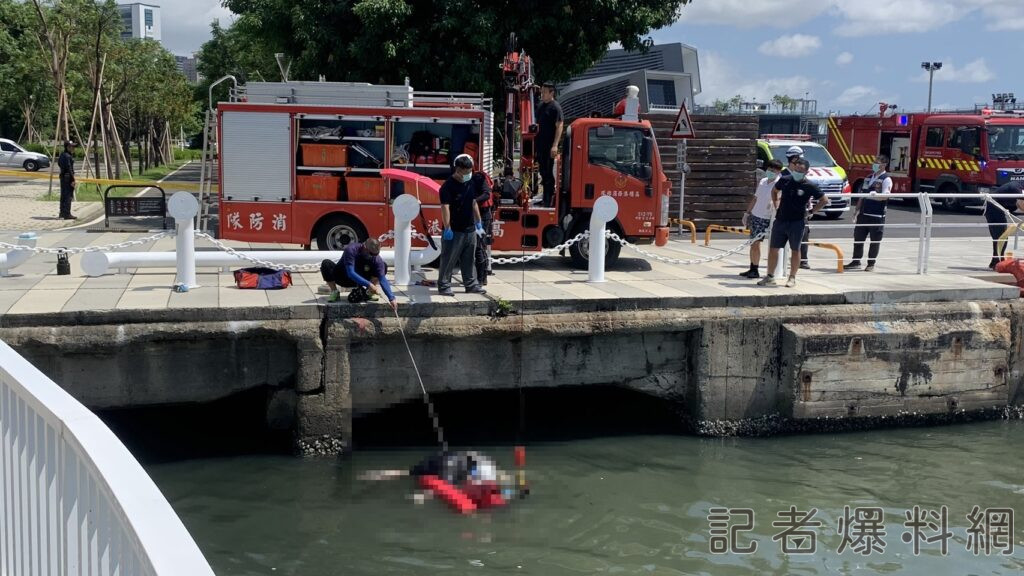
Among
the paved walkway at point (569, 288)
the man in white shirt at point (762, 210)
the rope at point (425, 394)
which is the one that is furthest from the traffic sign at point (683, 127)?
the rope at point (425, 394)

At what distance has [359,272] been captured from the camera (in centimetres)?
1027

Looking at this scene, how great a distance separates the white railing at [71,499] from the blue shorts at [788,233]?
972 centimetres

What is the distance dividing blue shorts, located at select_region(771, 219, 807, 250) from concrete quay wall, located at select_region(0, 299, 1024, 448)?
0.84m

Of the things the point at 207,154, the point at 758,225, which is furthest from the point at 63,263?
the point at 758,225

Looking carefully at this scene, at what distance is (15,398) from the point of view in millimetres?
3482

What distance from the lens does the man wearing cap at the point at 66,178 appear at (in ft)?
67.9

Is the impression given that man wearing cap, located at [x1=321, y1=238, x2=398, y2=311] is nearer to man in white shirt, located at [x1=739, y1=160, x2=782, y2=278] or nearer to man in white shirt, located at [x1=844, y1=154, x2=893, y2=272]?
man in white shirt, located at [x1=739, y1=160, x2=782, y2=278]

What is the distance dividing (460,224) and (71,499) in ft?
27.2

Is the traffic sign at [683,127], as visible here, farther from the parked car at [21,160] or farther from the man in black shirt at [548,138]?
the parked car at [21,160]

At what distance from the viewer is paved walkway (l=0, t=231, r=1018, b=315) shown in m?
10.2

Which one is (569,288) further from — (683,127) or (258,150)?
(683,127)

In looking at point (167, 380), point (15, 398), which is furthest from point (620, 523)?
point (15, 398)

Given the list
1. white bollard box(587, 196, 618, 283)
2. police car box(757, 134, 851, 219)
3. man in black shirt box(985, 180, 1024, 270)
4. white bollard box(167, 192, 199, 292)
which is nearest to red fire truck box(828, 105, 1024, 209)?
police car box(757, 134, 851, 219)

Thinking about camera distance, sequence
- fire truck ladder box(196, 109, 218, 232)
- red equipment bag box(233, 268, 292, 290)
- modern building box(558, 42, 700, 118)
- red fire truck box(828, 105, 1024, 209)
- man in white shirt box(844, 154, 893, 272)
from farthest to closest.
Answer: modern building box(558, 42, 700, 118), red fire truck box(828, 105, 1024, 209), fire truck ladder box(196, 109, 218, 232), man in white shirt box(844, 154, 893, 272), red equipment bag box(233, 268, 292, 290)
